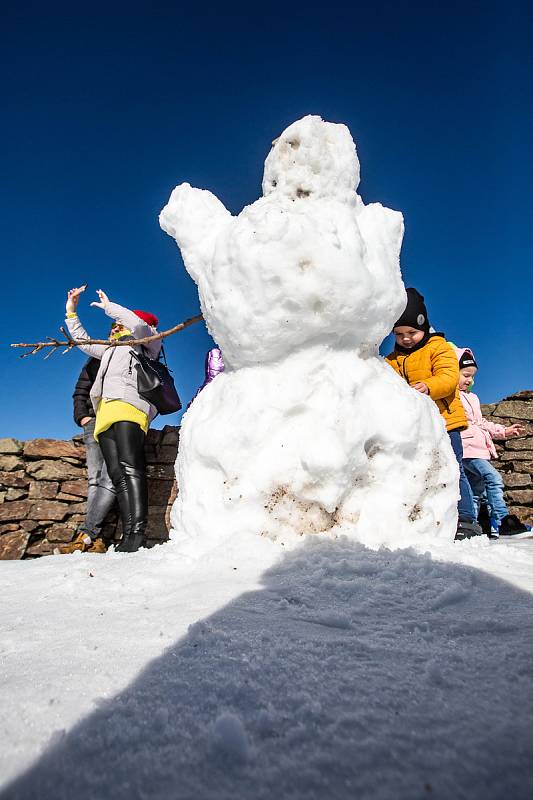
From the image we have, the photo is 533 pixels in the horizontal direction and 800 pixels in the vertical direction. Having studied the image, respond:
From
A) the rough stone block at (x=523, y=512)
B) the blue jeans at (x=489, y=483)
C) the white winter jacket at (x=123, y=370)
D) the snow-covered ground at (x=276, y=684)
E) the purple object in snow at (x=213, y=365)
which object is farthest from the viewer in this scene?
the rough stone block at (x=523, y=512)

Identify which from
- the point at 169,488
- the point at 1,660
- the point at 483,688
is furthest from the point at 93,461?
the point at 483,688

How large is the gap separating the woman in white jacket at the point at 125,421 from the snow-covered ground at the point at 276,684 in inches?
60.7

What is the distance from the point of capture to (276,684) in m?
0.86

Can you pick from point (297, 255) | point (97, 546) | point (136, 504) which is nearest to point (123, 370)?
point (136, 504)

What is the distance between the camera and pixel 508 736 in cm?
65

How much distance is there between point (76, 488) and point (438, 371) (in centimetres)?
387

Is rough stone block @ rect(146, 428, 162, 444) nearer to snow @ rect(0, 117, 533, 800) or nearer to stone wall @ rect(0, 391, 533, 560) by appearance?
stone wall @ rect(0, 391, 533, 560)

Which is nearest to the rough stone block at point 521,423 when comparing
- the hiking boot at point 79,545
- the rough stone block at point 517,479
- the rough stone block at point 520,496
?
the rough stone block at point 517,479

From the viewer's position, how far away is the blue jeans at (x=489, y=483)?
481cm

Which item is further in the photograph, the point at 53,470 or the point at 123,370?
the point at 53,470

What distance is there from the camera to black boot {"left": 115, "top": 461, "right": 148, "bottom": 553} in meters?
3.08

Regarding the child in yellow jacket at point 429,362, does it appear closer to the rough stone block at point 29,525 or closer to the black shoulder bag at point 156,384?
the black shoulder bag at point 156,384

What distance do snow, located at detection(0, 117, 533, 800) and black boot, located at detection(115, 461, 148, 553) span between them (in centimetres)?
74

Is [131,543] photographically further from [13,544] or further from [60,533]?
[13,544]
